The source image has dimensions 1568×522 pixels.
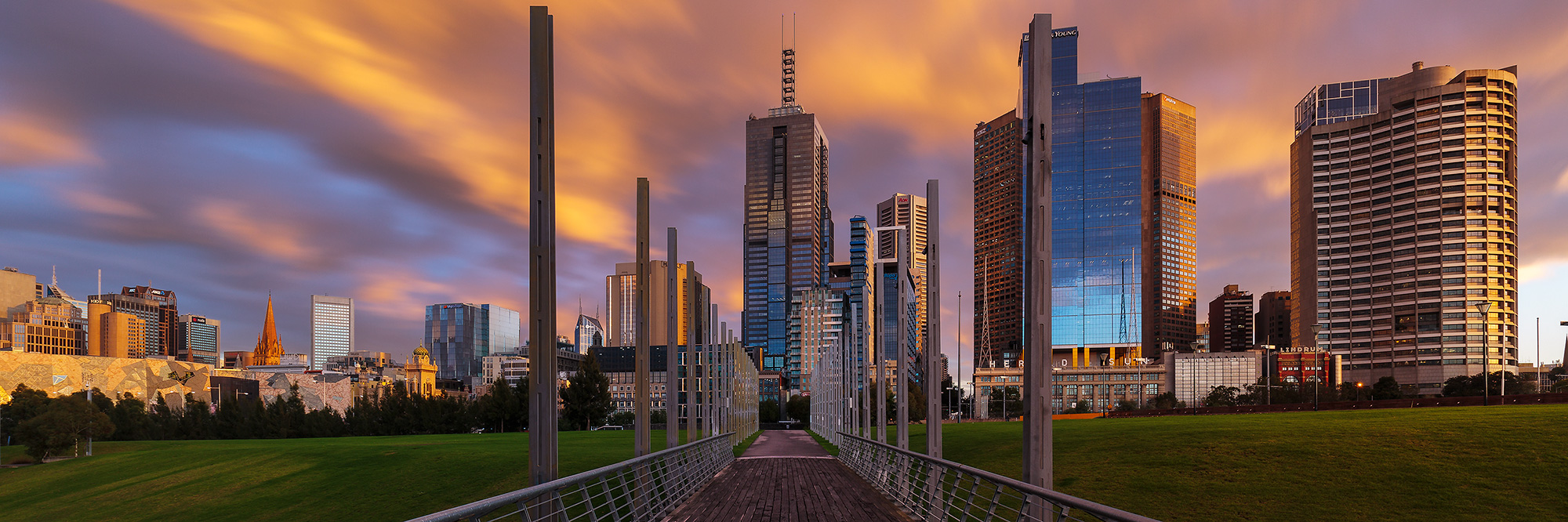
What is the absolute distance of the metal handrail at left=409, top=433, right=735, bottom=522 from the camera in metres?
6.45

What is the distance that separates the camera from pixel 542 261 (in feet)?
31.3

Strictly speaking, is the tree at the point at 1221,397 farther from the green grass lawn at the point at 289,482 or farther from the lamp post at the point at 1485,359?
the green grass lawn at the point at 289,482

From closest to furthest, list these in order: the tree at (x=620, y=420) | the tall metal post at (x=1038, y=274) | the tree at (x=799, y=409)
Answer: the tall metal post at (x=1038, y=274), the tree at (x=620, y=420), the tree at (x=799, y=409)

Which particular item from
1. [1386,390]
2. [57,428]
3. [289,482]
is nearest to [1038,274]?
[289,482]

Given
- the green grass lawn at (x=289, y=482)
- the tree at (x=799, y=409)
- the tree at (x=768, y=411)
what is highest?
the green grass lawn at (x=289, y=482)

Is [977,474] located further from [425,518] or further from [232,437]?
[232,437]

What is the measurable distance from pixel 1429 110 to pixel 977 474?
196154 millimetres

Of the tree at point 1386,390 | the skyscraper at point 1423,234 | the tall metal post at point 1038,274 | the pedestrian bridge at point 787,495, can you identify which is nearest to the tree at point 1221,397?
the tree at point 1386,390

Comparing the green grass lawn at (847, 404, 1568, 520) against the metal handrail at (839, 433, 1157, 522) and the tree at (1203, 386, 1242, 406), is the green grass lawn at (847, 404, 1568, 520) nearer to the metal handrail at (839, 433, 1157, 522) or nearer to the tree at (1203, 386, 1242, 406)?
the metal handrail at (839, 433, 1157, 522)

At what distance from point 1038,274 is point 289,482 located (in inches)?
1845

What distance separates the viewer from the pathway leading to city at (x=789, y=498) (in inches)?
564

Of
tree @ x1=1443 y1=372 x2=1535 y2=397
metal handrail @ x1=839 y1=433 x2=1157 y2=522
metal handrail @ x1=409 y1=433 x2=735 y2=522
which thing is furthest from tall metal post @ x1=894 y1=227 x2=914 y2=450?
tree @ x1=1443 y1=372 x2=1535 y2=397

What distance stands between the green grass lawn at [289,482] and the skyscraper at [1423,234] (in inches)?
6421

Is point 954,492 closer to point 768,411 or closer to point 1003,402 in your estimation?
point 1003,402
